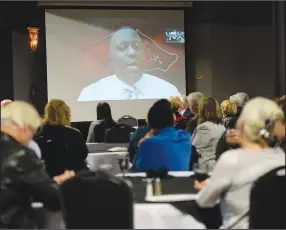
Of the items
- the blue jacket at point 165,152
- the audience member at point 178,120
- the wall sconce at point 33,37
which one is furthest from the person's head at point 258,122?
the wall sconce at point 33,37

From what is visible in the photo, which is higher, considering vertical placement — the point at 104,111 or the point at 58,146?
the point at 104,111

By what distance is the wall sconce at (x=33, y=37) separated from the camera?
11.4 meters

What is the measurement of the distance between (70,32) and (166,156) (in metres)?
7.11

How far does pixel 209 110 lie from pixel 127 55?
18.0 ft

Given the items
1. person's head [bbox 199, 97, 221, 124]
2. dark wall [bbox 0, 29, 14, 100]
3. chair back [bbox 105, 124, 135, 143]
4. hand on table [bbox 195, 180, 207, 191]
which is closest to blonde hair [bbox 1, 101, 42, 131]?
hand on table [bbox 195, 180, 207, 191]

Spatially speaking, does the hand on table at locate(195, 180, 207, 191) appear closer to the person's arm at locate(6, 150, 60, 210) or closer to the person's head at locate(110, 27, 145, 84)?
the person's arm at locate(6, 150, 60, 210)

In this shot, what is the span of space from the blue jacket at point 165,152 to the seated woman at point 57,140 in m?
1.08

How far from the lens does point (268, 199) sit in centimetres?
265

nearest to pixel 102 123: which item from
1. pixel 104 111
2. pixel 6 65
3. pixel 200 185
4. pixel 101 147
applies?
pixel 104 111

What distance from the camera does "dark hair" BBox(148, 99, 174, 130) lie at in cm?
409

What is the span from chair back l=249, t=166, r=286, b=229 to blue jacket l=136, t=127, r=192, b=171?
1349mm

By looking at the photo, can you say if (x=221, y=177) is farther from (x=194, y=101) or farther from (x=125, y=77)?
(x=125, y=77)

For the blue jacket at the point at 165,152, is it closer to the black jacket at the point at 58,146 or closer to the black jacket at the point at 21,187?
the black jacket at the point at 58,146

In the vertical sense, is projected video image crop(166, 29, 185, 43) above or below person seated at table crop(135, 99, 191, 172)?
above
